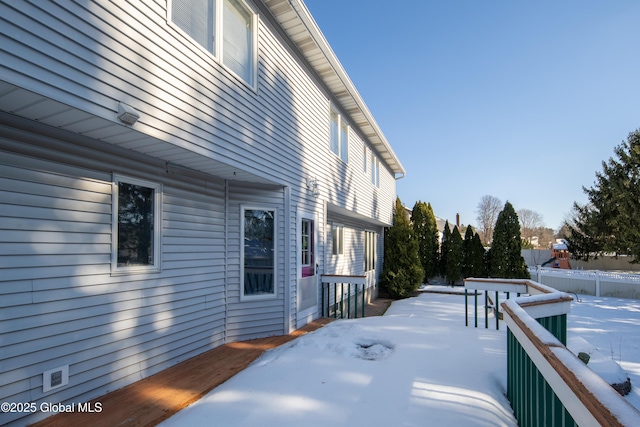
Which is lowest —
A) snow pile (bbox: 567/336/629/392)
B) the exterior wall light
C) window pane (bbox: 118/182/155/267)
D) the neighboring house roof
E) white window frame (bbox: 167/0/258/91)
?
snow pile (bbox: 567/336/629/392)

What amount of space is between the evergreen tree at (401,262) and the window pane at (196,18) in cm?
1010

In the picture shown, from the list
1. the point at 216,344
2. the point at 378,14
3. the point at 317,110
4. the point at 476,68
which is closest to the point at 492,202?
the point at 476,68

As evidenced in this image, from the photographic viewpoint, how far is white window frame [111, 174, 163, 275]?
3.36 m

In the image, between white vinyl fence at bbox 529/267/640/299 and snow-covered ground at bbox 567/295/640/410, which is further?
white vinyl fence at bbox 529/267/640/299

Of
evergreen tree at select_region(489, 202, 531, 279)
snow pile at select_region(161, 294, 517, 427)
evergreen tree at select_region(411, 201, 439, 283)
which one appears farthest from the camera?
evergreen tree at select_region(411, 201, 439, 283)

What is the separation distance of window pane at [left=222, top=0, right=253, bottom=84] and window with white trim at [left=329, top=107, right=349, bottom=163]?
355 centimetres

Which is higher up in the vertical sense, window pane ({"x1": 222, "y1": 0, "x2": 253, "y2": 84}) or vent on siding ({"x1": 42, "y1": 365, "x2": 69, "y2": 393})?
window pane ({"x1": 222, "y1": 0, "x2": 253, "y2": 84})

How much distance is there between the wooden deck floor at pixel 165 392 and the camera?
9.05ft

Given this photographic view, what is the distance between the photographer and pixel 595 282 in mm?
13008

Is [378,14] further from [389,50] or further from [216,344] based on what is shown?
[216,344]

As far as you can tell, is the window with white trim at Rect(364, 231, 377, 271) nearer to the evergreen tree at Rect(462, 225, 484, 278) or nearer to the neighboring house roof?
the neighboring house roof

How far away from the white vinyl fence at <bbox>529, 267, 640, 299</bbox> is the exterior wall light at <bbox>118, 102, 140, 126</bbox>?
15.7 metres

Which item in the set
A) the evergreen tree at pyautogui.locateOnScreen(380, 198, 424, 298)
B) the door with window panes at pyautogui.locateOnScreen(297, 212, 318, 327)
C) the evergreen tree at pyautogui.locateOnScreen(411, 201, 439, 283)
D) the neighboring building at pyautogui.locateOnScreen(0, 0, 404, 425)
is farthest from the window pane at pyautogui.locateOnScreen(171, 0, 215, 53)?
the evergreen tree at pyautogui.locateOnScreen(411, 201, 439, 283)

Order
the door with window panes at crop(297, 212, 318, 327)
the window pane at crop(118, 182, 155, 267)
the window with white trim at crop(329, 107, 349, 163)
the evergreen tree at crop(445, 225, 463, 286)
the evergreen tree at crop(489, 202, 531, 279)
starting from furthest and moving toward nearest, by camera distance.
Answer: the evergreen tree at crop(445, 225, 463, 286) → the evergreen tree at crop(489, 202, 531, 279) → the window with white trim at crop(329, 107, 349, 163) → the door with window panes at crop(297, 212, 318, 327) → the window pane at crop(118, 182, 155, 267)
